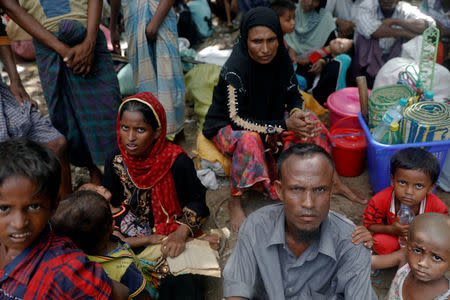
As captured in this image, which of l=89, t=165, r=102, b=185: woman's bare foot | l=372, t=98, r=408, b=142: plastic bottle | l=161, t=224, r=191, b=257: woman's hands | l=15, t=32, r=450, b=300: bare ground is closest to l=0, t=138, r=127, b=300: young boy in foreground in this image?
l=161, t=224, r=191, b=257: woman's hands

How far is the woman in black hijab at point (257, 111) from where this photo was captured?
114 inches

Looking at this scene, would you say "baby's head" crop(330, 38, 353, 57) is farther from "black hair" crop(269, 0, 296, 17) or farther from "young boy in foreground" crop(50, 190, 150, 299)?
"young boy in foreground" crop(50, 190, 150, 299)

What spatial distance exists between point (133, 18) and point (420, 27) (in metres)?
2.96

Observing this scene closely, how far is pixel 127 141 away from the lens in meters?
2.40

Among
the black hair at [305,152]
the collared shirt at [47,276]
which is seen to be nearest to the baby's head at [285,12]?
the black hair at [305,152]

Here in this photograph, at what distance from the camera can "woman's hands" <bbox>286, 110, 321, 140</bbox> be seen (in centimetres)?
288

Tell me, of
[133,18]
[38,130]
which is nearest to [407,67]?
[133,18]

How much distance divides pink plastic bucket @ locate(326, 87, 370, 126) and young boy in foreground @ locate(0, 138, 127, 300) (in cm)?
287

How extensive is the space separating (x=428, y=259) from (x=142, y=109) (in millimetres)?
1762

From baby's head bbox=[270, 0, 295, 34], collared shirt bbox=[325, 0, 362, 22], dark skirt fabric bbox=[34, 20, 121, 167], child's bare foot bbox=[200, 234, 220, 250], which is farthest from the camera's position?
collared shirt bbox=[325, 0, 362, 22]

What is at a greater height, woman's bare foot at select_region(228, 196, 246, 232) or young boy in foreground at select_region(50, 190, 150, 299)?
young boy in foreground at select_region(50, 190, 150, 299)

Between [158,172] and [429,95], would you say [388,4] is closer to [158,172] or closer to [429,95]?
[429,95]

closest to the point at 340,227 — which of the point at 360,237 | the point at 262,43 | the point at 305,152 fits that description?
the point at 360,237

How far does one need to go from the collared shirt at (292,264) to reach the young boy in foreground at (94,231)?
468 mm
